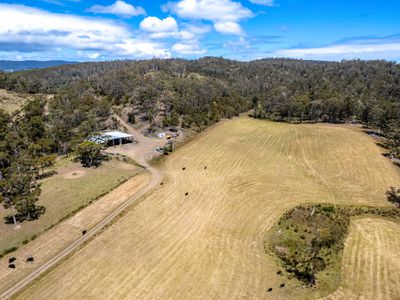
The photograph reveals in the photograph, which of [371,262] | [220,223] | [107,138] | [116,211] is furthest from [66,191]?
[371,262]

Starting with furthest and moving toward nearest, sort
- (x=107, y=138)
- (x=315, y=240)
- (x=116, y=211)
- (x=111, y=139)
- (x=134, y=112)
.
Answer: (x=134, y=112)
(x=111, y=139)
(x=107, y=138)
(x=116, y=211)
(x=315, y=240)

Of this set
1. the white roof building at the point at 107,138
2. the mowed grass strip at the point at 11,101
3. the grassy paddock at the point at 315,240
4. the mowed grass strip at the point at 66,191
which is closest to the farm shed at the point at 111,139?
the white roof building at the point at 107,138

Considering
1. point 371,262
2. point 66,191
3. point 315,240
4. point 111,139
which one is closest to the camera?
point 371,262

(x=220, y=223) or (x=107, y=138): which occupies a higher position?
(x=107, y=138)

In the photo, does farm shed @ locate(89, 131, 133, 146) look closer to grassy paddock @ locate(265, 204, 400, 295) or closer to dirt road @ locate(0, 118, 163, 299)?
dirt road @ locate(0, 118, 163, 299)

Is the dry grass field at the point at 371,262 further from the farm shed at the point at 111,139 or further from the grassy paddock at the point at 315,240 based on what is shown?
the farm shed at the point at 111,139

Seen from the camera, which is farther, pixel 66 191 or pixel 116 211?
pixel 66 191

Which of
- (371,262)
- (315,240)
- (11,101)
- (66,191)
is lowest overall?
(371,262)

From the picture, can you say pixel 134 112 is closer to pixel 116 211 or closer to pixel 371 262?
pixel 116 211
